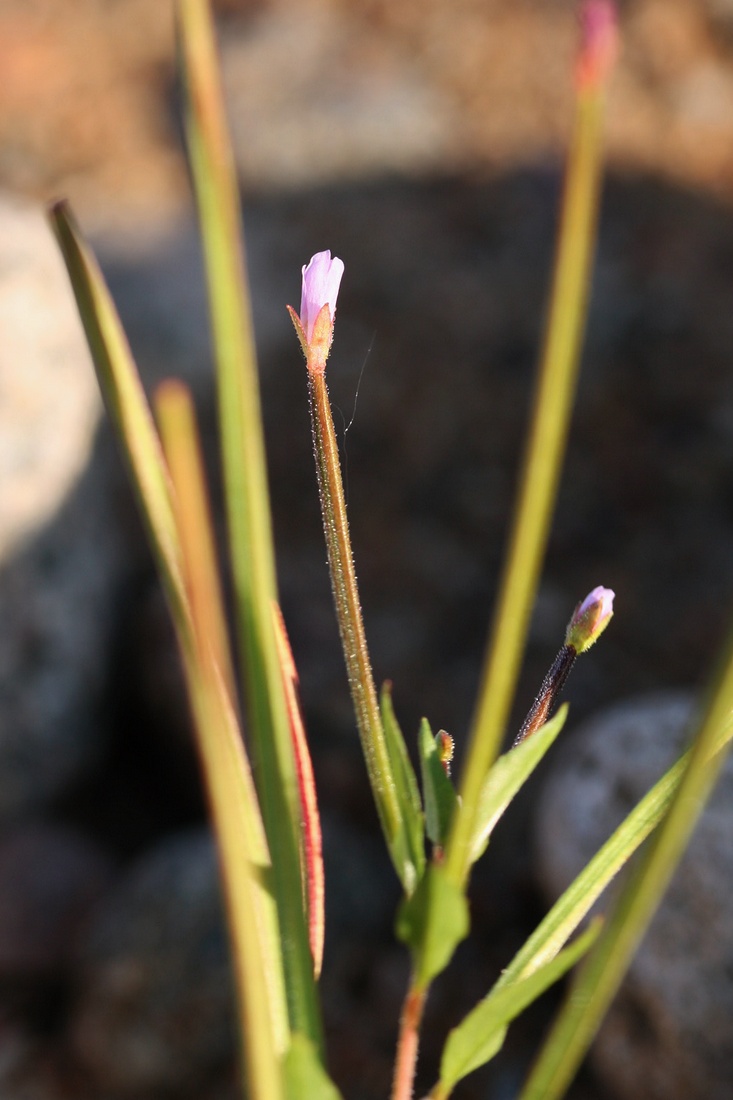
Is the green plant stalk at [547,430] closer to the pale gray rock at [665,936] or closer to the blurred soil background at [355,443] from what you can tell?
the pale gray rock at [665,936]

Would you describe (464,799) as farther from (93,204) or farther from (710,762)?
(93,204)

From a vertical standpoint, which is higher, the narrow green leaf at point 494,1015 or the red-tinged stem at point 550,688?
the red-tinged stem at point 550,688

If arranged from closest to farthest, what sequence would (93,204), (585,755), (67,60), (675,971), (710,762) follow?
(710,762)
(675,971)
(585,755)
(93,204)
(67,60)

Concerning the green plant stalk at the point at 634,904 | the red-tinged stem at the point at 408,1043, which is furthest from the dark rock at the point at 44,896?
the green plant stalk at the point at 634,904

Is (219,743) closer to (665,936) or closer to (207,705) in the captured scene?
(207,705)

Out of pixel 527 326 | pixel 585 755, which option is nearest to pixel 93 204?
pixel 527 326

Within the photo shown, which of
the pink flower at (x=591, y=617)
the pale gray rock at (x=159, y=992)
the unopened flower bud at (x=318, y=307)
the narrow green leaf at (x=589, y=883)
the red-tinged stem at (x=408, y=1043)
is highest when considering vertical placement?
the unopened flower bud at (x=318, y=307)

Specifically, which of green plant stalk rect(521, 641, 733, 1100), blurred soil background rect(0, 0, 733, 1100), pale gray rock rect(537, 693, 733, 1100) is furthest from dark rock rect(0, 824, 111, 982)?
green plant stalk rect(521, 641, 733, 1100)
